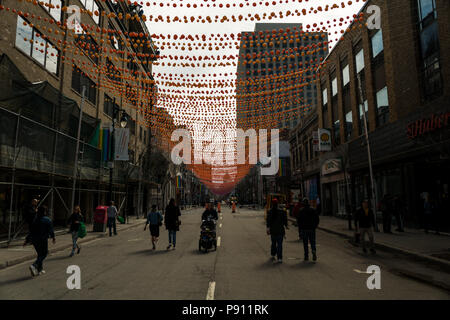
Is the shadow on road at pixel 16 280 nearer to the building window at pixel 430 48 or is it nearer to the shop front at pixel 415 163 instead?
the shop front at pixel 415 163

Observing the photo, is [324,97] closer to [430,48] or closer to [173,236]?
[430,48]

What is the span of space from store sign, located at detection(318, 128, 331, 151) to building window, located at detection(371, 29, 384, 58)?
28.7ft

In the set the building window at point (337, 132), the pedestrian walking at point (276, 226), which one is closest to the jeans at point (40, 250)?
the pedestrian walking at point (276, 226)

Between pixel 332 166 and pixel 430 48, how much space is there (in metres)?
13.1

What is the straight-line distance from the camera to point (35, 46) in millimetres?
18516

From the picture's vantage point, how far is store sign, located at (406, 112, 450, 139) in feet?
48.1

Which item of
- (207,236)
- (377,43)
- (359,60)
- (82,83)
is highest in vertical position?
(359,60)

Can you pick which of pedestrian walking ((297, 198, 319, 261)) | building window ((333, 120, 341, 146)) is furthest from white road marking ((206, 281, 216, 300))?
building window ((333, 120, 341, 146))

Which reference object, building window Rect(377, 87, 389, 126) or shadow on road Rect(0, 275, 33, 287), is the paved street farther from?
building window Rect(377, 87, 389, 126)

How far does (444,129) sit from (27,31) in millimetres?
22595

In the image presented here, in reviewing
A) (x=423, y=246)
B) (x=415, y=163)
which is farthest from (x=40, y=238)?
(x=415, y=163)

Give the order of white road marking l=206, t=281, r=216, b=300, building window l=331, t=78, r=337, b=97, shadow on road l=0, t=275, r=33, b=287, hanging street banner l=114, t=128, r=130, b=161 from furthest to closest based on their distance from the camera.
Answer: building window l=331, t=78, r=337, b=97, hanging street banner l=114, t=128, r=130, b=161, shadow on road l=0, t=275, r=33, b=287, white road marking l=206, t=281, r=216, b=300

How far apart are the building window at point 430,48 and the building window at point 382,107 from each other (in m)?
3.32
